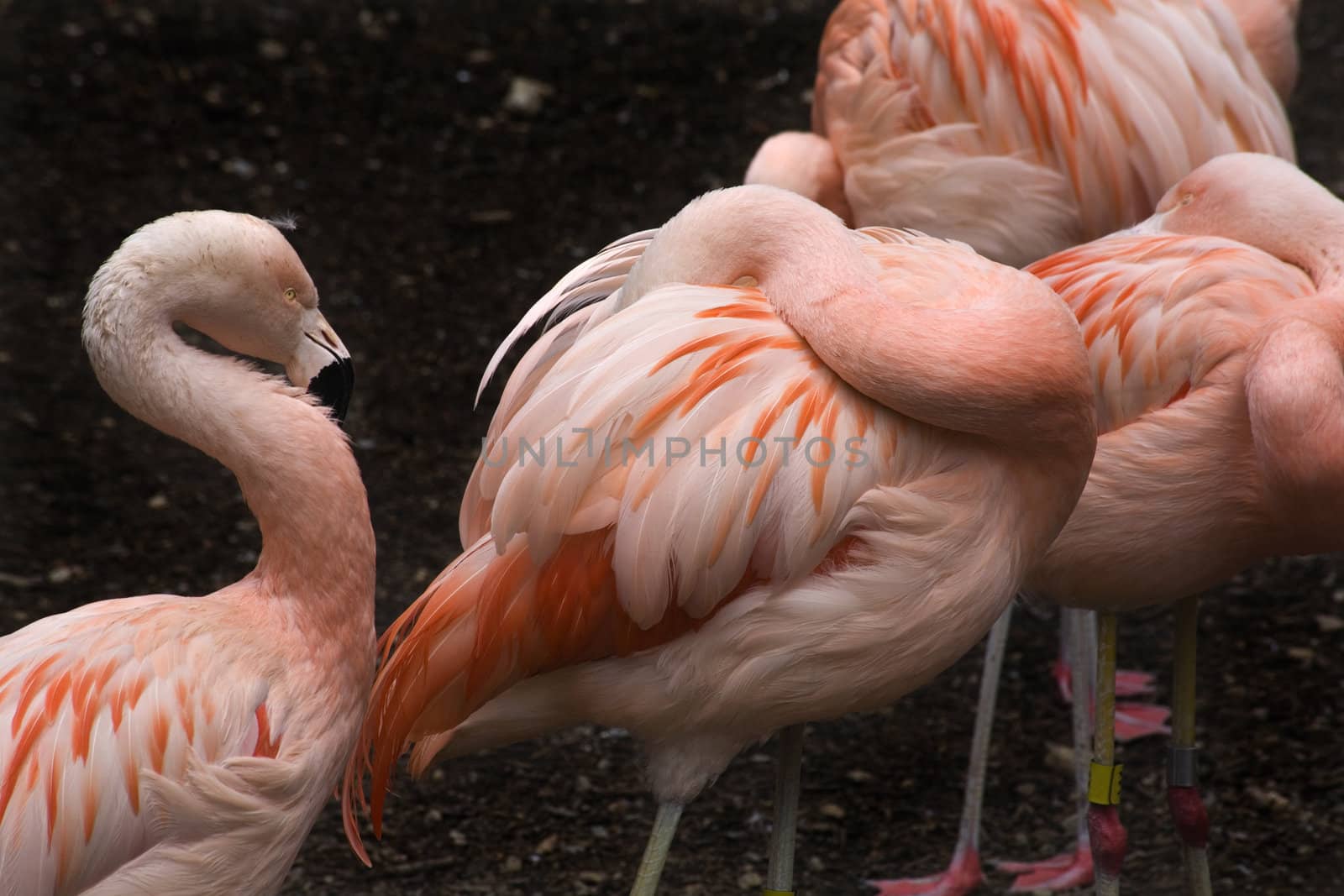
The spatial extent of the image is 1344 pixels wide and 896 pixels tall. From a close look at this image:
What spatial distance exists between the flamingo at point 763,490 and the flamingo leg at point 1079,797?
3.19ft

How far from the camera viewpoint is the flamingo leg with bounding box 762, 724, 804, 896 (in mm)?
2502

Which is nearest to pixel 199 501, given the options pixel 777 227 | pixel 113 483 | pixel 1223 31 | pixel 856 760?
pixel 113 483

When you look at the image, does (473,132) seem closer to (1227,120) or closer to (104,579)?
(104,579)

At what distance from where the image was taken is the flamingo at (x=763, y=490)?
6.84ft

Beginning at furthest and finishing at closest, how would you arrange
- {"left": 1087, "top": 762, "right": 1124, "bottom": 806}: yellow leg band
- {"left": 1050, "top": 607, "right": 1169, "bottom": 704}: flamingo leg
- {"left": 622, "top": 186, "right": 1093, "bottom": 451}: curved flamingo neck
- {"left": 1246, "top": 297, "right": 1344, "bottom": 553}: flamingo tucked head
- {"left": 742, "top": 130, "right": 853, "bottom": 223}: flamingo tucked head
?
1. {"left": 1050, "top": 607, "right": 1169, "bottom": 704}: flamingo leg
2. {"left": 742, "top": 130, "right": 853, "bottom": 223}: flamingo tucked head
3. {"left": 1087, "top": 762, "right": 1124, "bottom": 806}: yellow leg band
4. {"left": 1246, "top": 297, "right": 1344, "bottom": 553}: flamingo tucked head
5. {"left": 622, "top": 186, "right": 1093, "bottom": 451}: curved flamingo neck

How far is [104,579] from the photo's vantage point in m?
3.92

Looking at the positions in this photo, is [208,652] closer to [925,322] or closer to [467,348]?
[925,322]

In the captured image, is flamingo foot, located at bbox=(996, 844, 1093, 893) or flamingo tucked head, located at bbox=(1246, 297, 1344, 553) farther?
flamingo foot, located at bbox=(996, 844, 1093, 893)

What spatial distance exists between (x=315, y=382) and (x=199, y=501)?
1976 mm

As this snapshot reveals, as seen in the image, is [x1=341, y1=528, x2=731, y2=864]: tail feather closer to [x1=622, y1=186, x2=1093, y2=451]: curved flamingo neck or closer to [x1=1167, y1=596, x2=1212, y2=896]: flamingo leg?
[x1=622, y1=186, x2=1093, y2=451]: curved flamingo neck

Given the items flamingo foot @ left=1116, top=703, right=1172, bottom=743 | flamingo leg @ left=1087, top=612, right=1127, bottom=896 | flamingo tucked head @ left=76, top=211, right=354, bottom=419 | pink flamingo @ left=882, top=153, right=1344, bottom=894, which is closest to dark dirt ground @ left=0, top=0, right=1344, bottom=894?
flamingo foot @ left=1116, top=703, right=1172, bottom=743

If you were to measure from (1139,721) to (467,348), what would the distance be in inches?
89.9

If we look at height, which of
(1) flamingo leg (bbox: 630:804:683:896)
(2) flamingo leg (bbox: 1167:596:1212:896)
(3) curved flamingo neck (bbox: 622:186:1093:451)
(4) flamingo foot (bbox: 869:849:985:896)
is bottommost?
(4) flamingo foot (bbox: 869:849:985:896)

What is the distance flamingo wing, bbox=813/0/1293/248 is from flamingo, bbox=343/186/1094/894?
3.68ft
